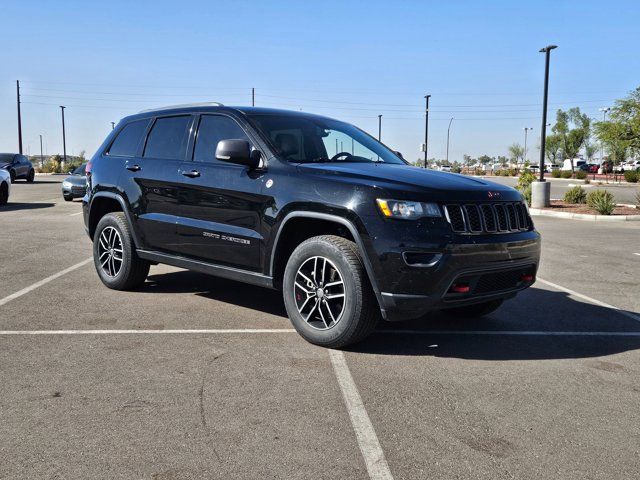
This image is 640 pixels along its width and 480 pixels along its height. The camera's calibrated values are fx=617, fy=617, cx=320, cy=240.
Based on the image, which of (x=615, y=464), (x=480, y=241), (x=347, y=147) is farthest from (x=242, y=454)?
(x=347, y=147)

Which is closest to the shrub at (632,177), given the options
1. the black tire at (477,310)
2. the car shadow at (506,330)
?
the car shadow at (506,330)

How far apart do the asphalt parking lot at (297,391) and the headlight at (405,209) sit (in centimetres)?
106

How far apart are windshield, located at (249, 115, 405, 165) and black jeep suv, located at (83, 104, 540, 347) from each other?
0.05 feet

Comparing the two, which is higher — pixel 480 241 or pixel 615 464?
pixel 480 241

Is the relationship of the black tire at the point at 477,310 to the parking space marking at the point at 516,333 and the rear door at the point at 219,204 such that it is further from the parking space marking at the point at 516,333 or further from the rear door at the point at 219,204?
the rear door at the point at 219,204

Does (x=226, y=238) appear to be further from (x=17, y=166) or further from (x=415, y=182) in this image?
(x=17, y=166)

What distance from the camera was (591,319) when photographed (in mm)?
5824

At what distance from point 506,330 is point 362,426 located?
2508 millimetres

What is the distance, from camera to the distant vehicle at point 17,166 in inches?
1242

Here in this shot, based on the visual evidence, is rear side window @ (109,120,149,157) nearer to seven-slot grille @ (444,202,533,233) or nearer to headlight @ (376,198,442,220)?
headlight @ (376,198,442,220)

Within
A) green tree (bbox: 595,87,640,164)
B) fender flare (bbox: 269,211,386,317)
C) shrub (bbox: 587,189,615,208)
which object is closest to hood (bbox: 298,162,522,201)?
fender flare (bbox: 269,211,386,317)

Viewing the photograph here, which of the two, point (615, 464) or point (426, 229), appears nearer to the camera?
point (615, 464)

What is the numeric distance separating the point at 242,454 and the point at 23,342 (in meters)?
2.62

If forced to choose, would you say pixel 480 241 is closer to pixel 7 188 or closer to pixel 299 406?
pixel 299 406
